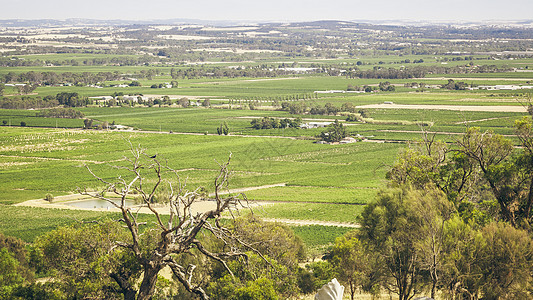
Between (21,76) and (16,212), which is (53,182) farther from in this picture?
(21,76)

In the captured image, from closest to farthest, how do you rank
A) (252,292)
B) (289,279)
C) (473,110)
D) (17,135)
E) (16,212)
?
(252,292), (289,279), (16,212), (17,135), (473,110)

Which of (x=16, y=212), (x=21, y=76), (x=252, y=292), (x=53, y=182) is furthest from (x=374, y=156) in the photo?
(x=21, y=76)

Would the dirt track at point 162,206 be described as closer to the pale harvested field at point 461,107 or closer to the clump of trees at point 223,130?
the clump of trees at point 223,130

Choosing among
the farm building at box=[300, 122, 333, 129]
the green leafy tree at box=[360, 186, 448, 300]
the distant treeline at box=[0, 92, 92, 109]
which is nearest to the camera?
the green leafy tree at box=[360, 186, 448, 300]

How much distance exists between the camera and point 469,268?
66.6ft

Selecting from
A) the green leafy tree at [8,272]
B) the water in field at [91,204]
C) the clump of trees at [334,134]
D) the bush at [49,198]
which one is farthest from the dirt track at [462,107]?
the green leafy tree at [8,272]

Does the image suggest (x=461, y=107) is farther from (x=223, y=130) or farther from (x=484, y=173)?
(x=484, y=173)

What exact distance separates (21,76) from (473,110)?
134945 millimetres

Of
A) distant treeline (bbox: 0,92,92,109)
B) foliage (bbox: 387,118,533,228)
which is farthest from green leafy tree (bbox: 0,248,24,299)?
distant treeline (bbox: 0,92,92,109)

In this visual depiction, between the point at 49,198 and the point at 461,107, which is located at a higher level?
the point at 49,198

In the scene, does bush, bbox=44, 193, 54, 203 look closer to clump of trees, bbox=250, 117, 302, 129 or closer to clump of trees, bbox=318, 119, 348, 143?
clump of trees, bbox=318, 119, 348, 143

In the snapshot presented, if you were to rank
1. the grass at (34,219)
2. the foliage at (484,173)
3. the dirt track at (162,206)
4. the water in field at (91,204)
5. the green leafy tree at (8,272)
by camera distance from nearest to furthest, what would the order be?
the green leafy tree at (8,272) < the foliage at (484,173) < the grass at (34,219) < the dirt track at (162,206) < the water in field at (91,204)

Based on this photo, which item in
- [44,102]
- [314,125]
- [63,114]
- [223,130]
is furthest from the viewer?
[44,102]

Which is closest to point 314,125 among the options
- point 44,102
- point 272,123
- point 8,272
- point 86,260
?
point 272,123
